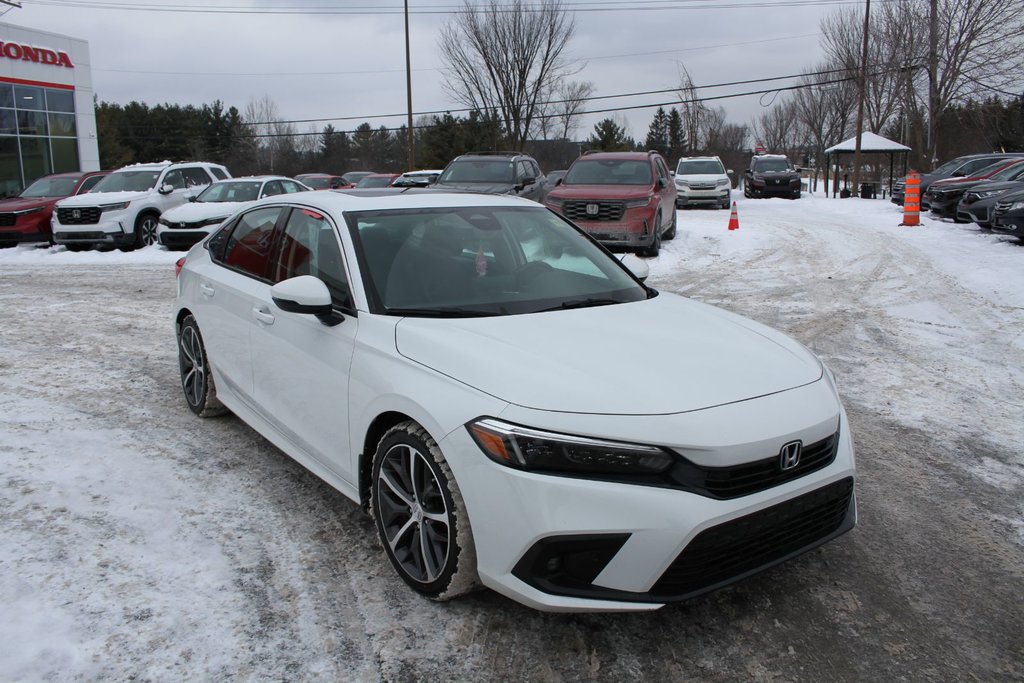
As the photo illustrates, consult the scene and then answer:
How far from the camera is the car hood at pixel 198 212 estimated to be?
1573 cm

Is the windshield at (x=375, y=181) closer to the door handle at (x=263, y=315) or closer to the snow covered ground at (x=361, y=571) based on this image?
the snow covered ground at (x=361, y=571)

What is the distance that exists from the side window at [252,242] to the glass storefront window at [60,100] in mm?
31693

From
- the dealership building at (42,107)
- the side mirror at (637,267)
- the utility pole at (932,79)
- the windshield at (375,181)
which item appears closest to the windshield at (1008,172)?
the side mirror at (637,267)

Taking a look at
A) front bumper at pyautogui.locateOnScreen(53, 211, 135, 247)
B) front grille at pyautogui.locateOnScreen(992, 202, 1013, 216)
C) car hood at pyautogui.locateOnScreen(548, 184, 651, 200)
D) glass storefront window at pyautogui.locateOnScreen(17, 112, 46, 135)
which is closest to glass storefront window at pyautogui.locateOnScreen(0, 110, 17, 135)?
glass storefront window at pyautogui.locateOnScreen(17, 112, 46, 135)

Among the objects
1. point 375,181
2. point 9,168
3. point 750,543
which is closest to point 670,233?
point 750,543

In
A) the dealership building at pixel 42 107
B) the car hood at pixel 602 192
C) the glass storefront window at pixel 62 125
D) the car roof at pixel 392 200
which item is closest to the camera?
the car roof at pixel 392 200

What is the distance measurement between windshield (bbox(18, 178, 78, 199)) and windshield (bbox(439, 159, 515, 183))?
9891 millimetres

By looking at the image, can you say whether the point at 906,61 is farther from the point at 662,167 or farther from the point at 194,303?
the point at 194,303

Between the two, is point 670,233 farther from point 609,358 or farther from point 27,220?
point 27,220

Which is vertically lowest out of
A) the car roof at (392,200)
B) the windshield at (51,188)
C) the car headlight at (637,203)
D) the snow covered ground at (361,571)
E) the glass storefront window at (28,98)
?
the snow covered ground at (361,571)

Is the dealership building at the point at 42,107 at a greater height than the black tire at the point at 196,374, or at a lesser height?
greater

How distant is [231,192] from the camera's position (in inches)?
666

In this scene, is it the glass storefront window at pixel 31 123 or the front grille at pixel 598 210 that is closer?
the front grille at pixel 598 210

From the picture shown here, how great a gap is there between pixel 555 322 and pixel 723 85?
4456 cm
